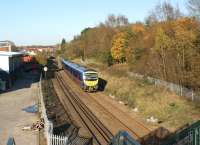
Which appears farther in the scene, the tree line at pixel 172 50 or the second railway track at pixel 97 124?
the tree line at pixel 172 50

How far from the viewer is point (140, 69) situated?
45.0 m

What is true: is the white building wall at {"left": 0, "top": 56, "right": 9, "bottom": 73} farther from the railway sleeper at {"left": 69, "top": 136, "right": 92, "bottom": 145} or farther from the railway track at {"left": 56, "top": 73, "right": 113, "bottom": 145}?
the railway sleeper at {"left": 69, "top": 136, "right": 92, "bottom": 145}

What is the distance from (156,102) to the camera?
2872 cm

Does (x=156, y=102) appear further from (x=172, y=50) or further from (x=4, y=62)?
(x=4, y=62)

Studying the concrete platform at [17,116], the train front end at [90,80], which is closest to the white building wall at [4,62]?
the concrete platform at [17,116]

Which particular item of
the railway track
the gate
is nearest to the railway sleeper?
the railway track

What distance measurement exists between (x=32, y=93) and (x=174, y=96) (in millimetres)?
18153

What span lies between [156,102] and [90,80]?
13257 millimetres

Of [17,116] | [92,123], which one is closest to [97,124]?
[92,123]

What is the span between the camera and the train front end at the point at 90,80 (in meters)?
40.6

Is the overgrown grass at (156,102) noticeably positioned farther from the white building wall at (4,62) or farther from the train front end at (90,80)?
the white building wall at (4,62)

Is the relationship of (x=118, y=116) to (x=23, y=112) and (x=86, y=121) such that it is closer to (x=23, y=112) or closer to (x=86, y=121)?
(x=86, y=121)

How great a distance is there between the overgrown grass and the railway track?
3.79 metres

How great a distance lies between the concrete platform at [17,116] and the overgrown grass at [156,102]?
8.46 metres
